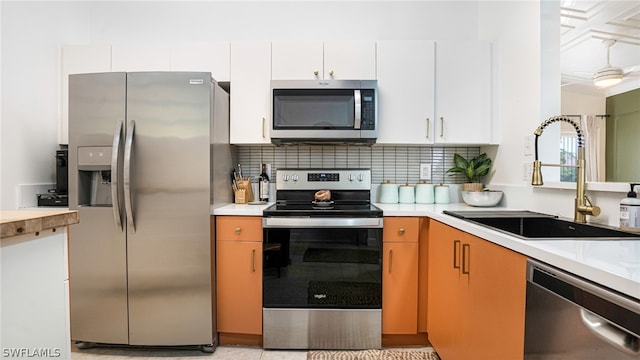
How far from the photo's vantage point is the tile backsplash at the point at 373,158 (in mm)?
2594

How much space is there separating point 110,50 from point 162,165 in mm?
1102

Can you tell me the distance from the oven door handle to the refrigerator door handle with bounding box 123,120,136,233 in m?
0.79

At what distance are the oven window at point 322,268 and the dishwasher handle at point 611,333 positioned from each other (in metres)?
1.24

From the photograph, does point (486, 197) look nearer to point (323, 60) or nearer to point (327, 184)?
point (327, 184)

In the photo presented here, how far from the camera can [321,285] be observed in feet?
6.56

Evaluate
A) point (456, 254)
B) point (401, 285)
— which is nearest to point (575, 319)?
point (456, 254)

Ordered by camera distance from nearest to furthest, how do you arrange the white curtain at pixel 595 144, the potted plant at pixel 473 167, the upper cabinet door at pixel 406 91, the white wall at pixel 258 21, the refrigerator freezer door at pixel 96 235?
1. the refrigerator freezer door at pixel 96 235
2. the white curtain at pixel 595 144
3. the upper cabinet door at pixel 406 91
4. the potted plant at pixel 473 167
5. the white wall at pixel 258 21

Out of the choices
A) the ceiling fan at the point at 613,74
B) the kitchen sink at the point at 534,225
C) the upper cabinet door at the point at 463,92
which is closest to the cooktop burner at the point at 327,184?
the upper cabinet door at the point at 463,92

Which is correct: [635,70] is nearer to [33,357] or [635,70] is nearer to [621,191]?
[621,191]

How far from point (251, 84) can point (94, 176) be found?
1.19 meters

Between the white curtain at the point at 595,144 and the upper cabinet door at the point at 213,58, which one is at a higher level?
the upper cabinet door at the point at 213,58

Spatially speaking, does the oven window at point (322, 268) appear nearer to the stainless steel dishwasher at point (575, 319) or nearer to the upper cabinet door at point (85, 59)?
the stainless steel dishwasher at point (575, 319)

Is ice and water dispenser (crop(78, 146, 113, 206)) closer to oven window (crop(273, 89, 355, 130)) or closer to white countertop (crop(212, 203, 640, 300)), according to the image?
oven window (crop(273, 89, 355, 130))

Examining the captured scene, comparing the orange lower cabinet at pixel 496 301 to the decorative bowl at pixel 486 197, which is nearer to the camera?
the orange lower cabinet at pixel 496 301
